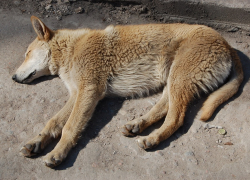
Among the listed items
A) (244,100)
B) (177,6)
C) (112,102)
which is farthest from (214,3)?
(112,102)

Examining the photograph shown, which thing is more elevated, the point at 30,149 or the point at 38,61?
the point at 38,61

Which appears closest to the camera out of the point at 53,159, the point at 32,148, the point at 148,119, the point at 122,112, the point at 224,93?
the point at 53,159

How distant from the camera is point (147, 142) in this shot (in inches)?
122

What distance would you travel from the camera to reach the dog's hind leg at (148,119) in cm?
329

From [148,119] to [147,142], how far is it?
1.27ft

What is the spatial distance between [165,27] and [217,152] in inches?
74.2

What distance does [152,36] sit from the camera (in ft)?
12.6

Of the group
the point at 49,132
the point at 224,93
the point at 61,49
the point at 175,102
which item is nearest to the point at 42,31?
the point at 61,49

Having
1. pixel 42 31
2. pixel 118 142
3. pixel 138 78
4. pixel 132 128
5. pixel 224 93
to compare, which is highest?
pixel 42 31

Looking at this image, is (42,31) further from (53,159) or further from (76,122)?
(53,159)

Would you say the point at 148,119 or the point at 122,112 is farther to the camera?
the point at 122,112

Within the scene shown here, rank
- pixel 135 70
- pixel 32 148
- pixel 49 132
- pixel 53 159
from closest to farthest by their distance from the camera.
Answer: pixel 53 159, pixel 32 148, pixel 49 132, pixel 135 70

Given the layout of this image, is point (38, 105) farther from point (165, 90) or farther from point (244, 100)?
point (244, 100)

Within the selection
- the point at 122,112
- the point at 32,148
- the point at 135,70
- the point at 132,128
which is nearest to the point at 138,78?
the point at 135,70
